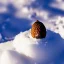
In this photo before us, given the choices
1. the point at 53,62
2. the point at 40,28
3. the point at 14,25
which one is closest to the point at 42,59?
the point at 53,62

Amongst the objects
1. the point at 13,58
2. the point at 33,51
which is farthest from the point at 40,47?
the point at 13,58

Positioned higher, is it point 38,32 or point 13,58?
point 38,32

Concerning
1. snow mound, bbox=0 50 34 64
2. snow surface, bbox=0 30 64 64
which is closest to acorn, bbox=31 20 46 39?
snow surface, bbox=0 30 64 64

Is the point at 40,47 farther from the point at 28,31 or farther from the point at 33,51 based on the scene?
the point at 28,31

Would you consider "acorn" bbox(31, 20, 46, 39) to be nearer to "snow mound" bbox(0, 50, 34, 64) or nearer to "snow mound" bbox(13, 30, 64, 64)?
"snow mound" bbox(13, 30, 64, 64)

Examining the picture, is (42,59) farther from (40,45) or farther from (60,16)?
(60,16)

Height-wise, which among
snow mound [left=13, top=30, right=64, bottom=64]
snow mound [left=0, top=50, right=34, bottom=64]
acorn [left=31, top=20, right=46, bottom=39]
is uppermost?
acorn [left=31, top=20, right=46, bottom=39]

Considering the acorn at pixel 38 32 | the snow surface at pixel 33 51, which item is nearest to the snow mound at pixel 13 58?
the snow surface at pixel 33 51

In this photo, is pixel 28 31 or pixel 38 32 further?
pixel 28 31

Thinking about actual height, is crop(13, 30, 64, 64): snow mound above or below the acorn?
below
